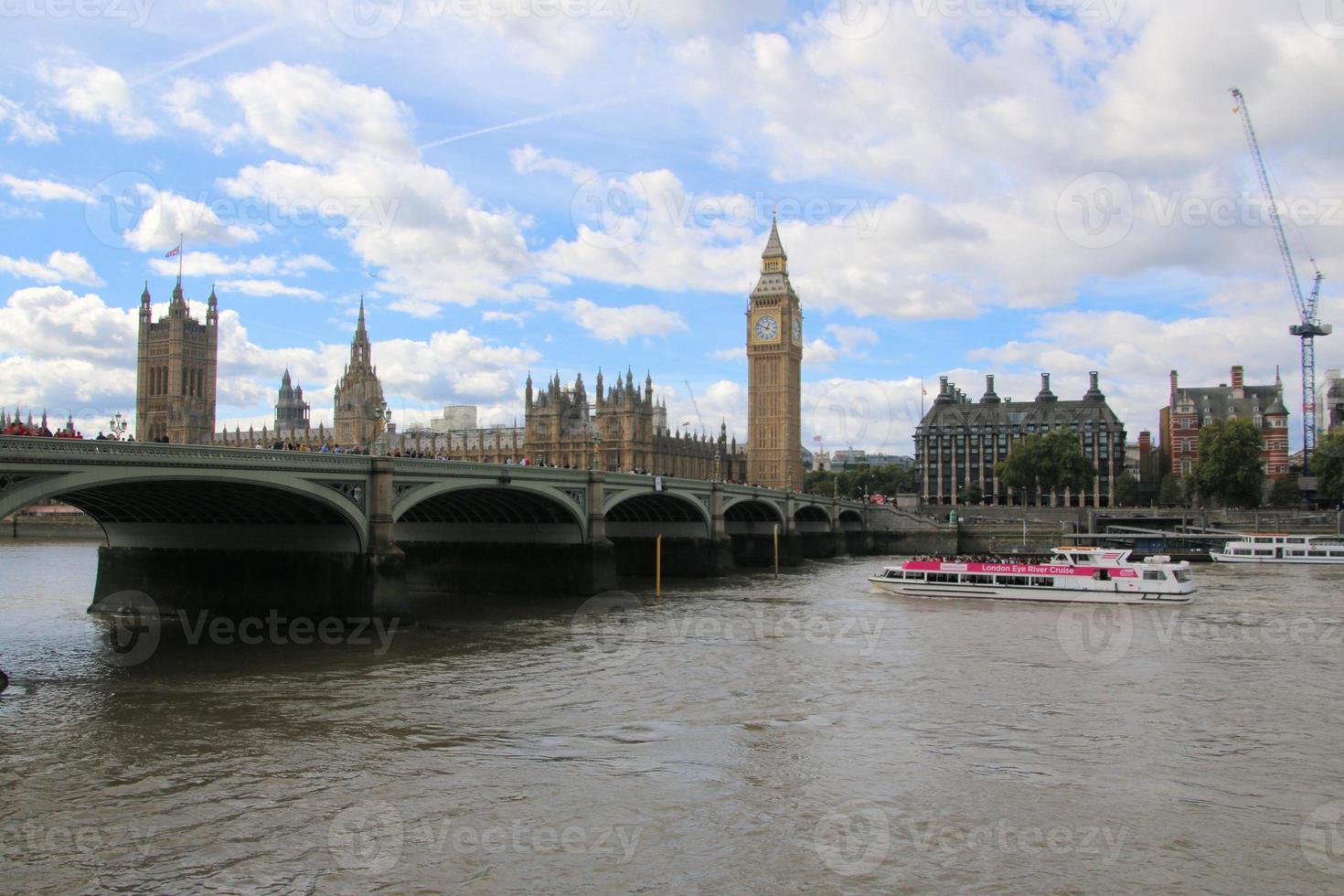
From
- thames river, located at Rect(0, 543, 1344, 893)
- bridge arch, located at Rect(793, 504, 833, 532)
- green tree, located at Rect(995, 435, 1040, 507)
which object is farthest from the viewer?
green tree, located at Rect(995, 435, 1040, 507)

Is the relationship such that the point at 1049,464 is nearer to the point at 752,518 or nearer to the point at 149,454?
the point at 752,518

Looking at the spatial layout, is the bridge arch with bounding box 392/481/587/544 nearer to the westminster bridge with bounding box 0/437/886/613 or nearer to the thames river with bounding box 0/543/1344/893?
the westminster bridge with bounding box 0/437/886/613

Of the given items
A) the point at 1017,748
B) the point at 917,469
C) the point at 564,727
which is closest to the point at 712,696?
the point at 564,727

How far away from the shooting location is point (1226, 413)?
12925 cm

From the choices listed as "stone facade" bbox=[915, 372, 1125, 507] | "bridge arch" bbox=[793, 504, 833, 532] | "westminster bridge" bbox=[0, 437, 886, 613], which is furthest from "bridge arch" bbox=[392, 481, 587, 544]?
"stone facade" bbox=[915, 372, 1125, 507]

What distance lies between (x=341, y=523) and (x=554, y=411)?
99.5 m

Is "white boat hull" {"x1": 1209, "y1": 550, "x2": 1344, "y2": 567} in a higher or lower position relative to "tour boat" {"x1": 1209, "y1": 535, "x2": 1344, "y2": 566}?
lower

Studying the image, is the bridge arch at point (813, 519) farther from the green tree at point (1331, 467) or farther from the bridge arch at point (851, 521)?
the green tree at point (1331, 467)

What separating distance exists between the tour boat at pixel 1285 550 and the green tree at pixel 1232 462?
1839cm

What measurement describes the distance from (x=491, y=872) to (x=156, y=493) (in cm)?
2218

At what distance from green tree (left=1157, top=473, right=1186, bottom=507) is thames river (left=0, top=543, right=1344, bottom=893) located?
100479 millimetres

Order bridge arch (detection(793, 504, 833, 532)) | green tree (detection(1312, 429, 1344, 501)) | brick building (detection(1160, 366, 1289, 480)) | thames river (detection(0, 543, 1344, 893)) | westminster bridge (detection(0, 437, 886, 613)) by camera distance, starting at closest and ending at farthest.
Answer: thames river (detection(0, 543, 1344, 893))
westminster bridge (detection(0, 437, 886, 613))
bridge arch (detection(793, 504, 833, 532))
green tree (detection(1312, 429, 1344, 501))
brick building (detection(1160, 366, 1289, 480))

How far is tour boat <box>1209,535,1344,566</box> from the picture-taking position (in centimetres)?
7375

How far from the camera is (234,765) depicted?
17625mm
